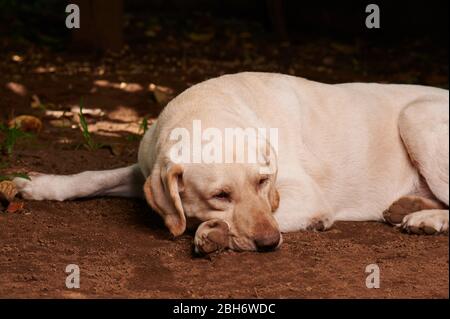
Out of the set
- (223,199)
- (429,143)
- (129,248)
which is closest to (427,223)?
(429,143)

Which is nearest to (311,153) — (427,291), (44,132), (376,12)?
(427,291)

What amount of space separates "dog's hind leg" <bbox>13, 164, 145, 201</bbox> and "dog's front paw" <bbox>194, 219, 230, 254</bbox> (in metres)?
1.19

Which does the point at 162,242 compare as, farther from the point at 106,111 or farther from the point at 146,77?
the point at 146,77

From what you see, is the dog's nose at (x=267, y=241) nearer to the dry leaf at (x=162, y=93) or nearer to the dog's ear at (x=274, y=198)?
the dog's ear at (x=274, y=198)

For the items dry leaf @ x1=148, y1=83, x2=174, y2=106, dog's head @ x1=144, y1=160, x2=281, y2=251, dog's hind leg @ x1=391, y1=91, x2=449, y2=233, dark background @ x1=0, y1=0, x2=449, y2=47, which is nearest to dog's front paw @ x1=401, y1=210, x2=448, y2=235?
dog's hind leg @ x1=391, y1=91, x2=449, y2=233

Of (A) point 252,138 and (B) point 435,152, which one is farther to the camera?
(B) point 435,152

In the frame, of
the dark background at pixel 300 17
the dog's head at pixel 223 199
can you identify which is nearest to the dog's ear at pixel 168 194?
the dog's head at pixel 223 199

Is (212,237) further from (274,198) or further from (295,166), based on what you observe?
(295,166)

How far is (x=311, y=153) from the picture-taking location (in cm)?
465

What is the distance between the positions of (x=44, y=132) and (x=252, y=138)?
313 centimetres

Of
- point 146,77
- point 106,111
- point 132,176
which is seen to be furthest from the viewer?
point 146,77

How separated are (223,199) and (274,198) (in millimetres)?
362

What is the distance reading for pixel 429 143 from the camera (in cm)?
467

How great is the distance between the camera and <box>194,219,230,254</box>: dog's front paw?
379 centimetres
